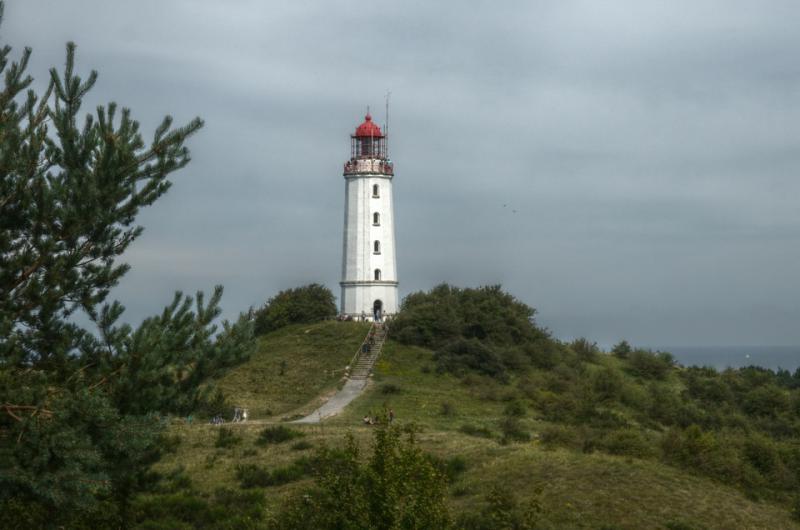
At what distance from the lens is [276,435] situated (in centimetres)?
3134

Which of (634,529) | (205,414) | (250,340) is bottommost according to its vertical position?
(634,529)

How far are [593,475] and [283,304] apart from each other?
35.9 m

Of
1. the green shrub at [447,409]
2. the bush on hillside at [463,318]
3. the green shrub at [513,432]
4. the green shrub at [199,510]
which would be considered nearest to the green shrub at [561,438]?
the green shrub at [513,432]

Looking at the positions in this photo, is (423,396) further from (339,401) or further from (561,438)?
(561,438)

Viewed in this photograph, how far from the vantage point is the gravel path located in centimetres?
3791

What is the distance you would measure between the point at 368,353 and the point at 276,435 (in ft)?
61.0

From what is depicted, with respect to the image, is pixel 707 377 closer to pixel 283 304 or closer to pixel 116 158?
pixel 283 304

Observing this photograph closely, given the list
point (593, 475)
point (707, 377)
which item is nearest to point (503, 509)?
point (593, 475)

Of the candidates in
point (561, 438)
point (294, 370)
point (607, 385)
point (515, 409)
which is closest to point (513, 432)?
point (561, 438)

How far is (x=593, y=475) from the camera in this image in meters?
25.3

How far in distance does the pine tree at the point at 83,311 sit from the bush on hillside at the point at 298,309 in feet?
139

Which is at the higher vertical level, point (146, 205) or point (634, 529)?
point (146, 205)

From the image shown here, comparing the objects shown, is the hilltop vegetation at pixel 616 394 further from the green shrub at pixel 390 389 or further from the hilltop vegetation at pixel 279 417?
the green shrub at pixel 390 389

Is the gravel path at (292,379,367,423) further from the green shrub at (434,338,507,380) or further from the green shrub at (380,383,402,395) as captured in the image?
the green shrub at (434,338,507,380)
